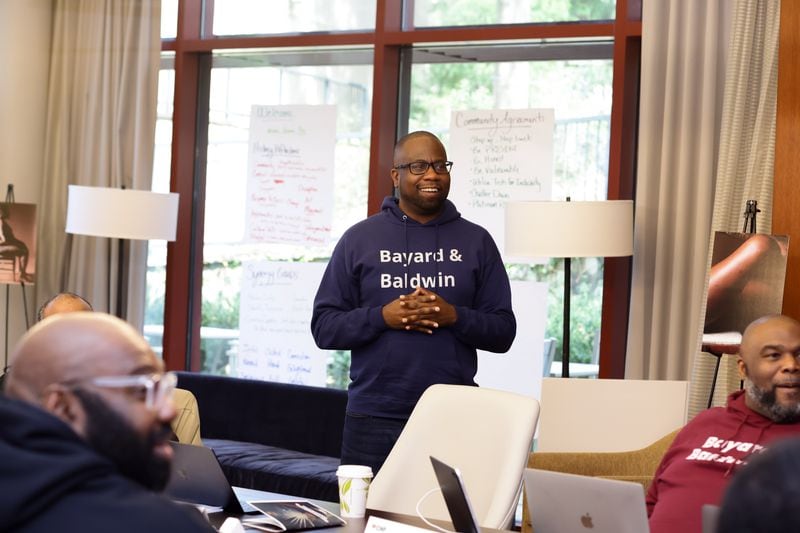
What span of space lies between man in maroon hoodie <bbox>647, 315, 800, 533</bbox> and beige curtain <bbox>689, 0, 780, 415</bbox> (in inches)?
67.2

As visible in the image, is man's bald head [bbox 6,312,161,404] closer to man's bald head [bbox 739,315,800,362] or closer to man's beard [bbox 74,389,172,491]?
man's beard [bbox 74,389,172,491]

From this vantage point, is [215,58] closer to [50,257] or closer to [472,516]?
[50,257]

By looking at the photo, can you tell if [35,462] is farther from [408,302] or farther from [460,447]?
[408,302]

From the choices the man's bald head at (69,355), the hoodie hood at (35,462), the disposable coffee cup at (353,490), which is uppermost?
the man's bald head at (69,355)

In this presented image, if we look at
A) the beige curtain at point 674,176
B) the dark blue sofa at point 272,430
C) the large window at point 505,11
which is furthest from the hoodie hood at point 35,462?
the large window at point 505,11

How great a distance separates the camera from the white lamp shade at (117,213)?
265 inches

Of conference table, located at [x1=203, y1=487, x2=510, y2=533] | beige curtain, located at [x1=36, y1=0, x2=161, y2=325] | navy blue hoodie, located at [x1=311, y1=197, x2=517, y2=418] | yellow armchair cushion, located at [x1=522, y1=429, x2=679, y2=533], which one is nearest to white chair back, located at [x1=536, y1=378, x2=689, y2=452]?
yellow armchair cushion, located at [x1=522, y1=429, x2=679, y2=533]

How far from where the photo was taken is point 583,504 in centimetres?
275

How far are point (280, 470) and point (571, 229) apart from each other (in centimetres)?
184

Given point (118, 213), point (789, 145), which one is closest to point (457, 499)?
point (789, 145)

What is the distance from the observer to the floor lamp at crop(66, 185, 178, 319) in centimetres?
673

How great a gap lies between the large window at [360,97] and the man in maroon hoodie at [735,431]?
2.53 m

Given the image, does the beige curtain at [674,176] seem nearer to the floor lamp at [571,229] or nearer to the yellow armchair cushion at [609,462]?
the floor lamp at [571,229]

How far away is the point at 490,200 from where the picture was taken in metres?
6.47
